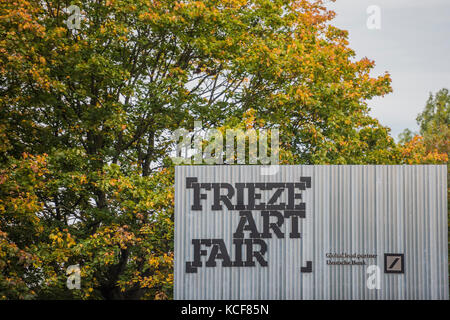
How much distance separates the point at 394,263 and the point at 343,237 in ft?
→ 3.85

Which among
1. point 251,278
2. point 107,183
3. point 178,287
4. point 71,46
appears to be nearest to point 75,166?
point 107,183

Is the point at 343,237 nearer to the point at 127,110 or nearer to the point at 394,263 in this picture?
the point at 394,263

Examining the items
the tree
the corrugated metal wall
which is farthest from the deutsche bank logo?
the tree

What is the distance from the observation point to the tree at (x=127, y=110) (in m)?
12.4

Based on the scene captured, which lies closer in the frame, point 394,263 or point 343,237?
point 394,263

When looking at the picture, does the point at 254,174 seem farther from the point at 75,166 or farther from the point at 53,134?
the point at 53,134

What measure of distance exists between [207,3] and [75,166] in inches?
232

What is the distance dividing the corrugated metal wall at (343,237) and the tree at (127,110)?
211 centimetres

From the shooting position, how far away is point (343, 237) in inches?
411

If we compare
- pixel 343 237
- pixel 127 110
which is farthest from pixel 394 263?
pixel 127 110

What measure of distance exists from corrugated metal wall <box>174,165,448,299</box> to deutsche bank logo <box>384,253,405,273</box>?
0.31ft

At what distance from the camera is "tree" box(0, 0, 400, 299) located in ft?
40.7

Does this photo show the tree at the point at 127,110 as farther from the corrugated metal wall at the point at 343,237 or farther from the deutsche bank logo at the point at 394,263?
the deutsche bank logo at the point at 394,263

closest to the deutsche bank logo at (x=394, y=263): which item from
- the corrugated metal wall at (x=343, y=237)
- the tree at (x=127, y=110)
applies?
the corrugated metal wall at (x=343, y=237)
